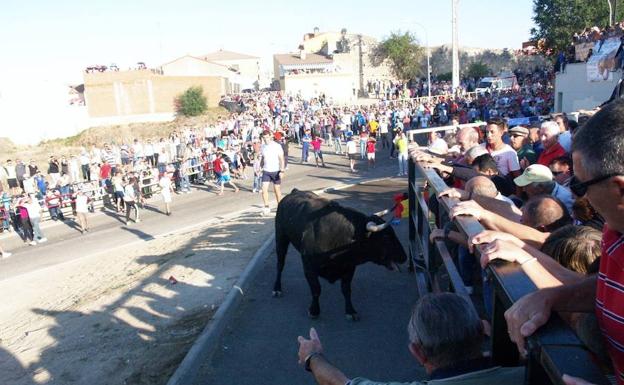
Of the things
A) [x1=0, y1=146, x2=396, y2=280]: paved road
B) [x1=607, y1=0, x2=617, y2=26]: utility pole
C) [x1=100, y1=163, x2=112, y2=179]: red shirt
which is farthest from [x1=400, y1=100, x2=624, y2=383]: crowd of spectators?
[x1=607, y1=0, x2=617, y2=26]: utility pole

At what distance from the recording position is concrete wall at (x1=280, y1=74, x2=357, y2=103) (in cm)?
5638

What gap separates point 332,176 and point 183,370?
16415 millimetres

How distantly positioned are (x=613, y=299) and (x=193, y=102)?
59118 millimetres

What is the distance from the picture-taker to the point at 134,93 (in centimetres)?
5928

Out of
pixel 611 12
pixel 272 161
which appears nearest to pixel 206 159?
pixel 272 161

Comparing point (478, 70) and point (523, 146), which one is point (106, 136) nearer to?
point (478, 70)

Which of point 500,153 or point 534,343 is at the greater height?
point 500,153

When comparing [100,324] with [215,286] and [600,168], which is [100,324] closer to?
[215,286]

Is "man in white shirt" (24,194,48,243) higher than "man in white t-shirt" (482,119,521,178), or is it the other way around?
"man in white t-shirt" (482,119,521,178)

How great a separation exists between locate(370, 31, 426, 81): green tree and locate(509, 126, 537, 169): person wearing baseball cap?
61776 millimetres

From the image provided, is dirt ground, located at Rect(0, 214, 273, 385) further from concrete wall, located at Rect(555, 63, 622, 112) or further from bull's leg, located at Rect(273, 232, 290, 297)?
concrete wall, located at Rect(555, 63, 622, 112)

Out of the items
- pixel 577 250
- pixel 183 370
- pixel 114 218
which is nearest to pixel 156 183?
pixel 114 218

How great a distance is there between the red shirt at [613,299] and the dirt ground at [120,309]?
14.6 feet

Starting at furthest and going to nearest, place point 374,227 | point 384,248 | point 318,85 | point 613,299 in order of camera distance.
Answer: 1. point 318,85
2. point 384,248
3. point 374,227
4. point 613,299
